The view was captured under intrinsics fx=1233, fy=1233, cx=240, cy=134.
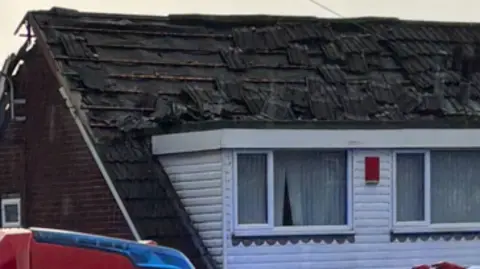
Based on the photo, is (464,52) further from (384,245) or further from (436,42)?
(384,245)

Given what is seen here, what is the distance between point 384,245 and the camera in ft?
47.3

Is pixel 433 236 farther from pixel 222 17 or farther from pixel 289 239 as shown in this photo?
pixel 222 17

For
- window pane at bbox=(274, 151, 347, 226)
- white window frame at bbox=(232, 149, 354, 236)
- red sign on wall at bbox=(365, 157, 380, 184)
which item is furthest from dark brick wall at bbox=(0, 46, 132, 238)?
red sign on wall at bbox=(365, 157, 380, 184)

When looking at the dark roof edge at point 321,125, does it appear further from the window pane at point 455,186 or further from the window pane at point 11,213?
the window pane at point 11,213

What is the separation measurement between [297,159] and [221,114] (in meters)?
1.26

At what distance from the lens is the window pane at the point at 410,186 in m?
14.4

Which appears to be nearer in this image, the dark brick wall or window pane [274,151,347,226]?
window pane [274,151,347,226]

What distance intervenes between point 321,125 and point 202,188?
1.53 m

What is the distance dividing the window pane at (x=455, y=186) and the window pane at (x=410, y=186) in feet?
0.45

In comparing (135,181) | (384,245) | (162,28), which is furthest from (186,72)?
(384,245)

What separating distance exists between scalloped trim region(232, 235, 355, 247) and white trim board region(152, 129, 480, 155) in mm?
1024

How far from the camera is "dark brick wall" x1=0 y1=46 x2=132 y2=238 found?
48.4ft

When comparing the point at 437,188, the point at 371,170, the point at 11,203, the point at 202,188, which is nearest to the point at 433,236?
the point at 437,188

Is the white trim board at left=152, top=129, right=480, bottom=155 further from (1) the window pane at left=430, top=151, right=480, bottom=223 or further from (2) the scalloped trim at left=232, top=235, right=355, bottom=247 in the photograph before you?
(2) the scalloped trim at left=232, top=235, right=355, bottom=247
